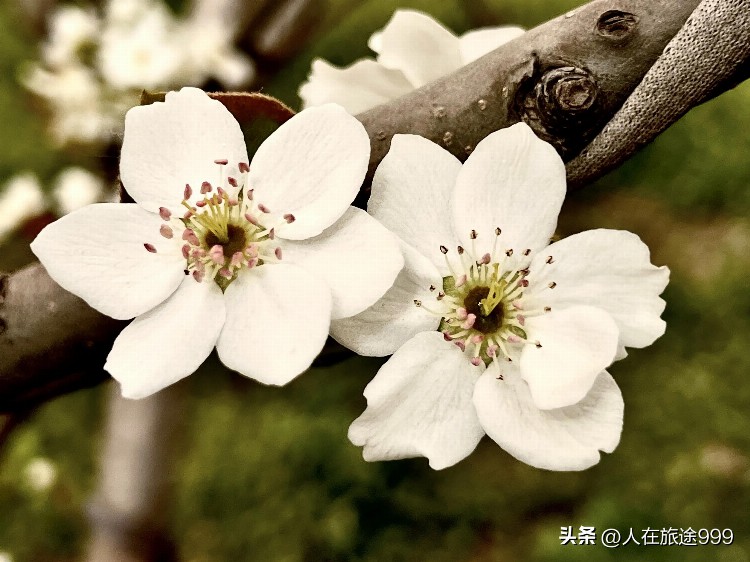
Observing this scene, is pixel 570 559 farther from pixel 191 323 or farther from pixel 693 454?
pixel 191 323

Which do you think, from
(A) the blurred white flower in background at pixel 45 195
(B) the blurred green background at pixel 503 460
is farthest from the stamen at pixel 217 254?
(A) the blurred white flower in background at pixel 45 195

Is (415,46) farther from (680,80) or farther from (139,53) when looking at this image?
(139,53)

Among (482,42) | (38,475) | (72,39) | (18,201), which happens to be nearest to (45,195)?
(18,201)

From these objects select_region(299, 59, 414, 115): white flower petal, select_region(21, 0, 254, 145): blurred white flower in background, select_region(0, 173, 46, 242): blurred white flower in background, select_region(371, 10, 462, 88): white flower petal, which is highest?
select_region(371, 10, 462, 88): white flower petal

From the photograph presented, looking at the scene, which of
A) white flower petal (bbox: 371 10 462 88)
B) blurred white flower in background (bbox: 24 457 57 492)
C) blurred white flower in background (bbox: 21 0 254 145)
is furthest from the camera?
blurred white flower in background (bbox: 21 0 254 145)

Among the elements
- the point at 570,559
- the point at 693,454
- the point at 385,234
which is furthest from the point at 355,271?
the point at 693,454

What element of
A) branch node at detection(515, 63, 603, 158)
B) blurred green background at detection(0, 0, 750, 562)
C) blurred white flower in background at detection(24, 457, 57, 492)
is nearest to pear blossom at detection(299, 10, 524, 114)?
branch node at detection(515, 63, 603, 158)

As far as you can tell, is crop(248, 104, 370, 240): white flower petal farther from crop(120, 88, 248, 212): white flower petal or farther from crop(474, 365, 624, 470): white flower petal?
crop(474, 365, 624, 470): white flower petal
